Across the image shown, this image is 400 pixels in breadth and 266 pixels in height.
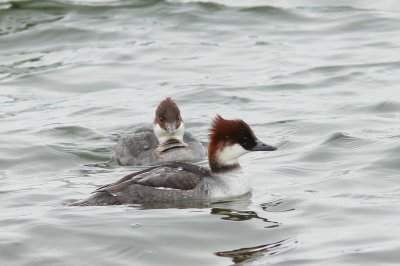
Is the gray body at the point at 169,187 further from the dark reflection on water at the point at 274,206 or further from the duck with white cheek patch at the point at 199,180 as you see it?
the dark reflection on water at the point at 274,206

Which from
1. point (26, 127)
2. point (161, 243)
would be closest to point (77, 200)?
point (161, 243)

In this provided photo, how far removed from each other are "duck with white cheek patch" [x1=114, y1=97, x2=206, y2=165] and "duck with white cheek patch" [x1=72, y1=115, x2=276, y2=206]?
7.99 ft

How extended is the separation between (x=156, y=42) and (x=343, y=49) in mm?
4077

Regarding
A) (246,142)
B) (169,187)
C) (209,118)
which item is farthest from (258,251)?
(209,118)

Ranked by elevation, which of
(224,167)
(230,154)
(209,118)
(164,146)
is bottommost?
(209,118)

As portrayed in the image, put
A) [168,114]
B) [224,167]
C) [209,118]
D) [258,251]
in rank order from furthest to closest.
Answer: [209,118] < [168,114] < [224,167] < [258,251]

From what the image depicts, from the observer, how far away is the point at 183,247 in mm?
12195

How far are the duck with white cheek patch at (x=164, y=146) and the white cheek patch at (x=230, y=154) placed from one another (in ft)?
8.05

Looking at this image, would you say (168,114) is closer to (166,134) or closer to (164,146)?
(166,134)

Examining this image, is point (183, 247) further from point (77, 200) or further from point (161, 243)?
point (77, 200)

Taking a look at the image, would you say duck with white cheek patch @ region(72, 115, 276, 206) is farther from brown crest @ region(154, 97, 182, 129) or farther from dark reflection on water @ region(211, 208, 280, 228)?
brown crest @ region(154, 97, 182, 129)

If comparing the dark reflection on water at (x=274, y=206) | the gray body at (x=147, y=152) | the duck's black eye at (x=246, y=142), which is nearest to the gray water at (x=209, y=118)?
the dark reflection on water at (x=274, y=206)

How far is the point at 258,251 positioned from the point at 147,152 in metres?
5.53

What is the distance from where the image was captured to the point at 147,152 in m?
17.2
